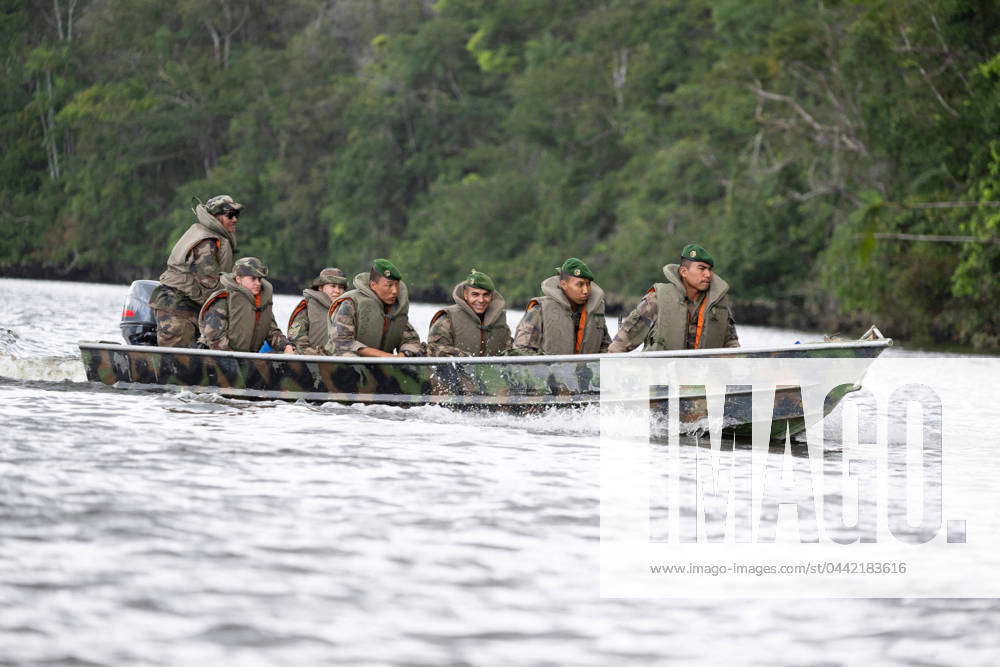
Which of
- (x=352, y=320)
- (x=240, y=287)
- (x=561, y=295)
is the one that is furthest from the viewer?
(x=240, y=287)

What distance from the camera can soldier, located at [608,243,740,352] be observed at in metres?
10.2

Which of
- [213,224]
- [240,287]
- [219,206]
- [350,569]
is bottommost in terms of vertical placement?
[350,569]

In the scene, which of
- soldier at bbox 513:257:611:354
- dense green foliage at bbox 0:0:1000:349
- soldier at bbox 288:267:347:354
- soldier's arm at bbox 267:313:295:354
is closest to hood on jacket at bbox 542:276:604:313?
soldier at bbox 513:257:611:354

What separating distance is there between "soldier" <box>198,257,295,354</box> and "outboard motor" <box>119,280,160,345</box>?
109cm

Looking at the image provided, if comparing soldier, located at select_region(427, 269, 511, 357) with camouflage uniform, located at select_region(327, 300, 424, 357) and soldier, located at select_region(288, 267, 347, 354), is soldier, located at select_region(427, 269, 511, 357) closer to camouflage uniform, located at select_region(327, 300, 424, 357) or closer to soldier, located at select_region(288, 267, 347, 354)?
camouflage uniform, located at select_region(327, 300, 424, 357)

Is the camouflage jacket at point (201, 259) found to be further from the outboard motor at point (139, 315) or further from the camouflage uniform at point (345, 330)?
the camouflage uniform at point (345, 330)

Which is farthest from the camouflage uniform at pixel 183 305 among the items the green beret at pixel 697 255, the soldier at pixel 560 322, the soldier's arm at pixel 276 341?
the green beret at pixel 697 255

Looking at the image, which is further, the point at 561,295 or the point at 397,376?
the point at 397,376

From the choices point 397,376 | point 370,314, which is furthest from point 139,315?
point 397,376

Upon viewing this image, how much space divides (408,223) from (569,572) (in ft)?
172

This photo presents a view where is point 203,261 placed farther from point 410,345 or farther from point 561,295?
point 561,295

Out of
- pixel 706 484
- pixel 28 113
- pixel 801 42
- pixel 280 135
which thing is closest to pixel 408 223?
pixel 280 135

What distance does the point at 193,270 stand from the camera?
11953mm

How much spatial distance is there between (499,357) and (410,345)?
→ 1323 millimetres
